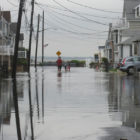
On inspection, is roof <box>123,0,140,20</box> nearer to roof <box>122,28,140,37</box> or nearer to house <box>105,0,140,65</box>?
house <box>105,0,140,65</box>

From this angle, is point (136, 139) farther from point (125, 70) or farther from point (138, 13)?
point (138, 13)

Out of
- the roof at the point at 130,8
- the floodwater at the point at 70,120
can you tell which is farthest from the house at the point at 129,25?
the floodwater at the point at 70,120

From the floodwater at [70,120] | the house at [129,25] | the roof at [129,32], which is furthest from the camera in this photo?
the roof at [129,32]

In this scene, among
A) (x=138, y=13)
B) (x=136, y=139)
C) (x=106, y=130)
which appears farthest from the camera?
(x=138, y=13)

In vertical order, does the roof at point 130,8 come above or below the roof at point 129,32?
above

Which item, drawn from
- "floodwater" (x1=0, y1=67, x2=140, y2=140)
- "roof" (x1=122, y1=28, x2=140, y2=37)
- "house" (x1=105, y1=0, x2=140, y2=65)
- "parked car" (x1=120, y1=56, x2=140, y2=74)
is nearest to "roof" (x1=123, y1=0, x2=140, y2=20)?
"house" (x1=105, y1=0, x2=140, y2=65)

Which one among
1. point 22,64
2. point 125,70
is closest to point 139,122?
point 125,70

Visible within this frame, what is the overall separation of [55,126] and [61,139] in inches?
54.9

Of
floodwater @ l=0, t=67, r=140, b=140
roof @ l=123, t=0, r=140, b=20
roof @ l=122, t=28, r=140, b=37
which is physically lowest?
floodwater @ l=0, t=67, r=140, b=140

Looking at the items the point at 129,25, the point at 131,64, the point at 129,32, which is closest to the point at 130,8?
the point at 129,25

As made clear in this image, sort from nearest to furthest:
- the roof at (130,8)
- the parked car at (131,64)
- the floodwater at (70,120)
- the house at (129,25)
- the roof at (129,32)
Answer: the floodwater at (70,120) < the parked car at (131,64) < the house at (129,25) < the roof at (130,8) < the roof at (129,32)

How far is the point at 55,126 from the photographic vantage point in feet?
26.3

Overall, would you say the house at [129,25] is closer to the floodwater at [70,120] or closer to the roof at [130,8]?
the roof at [130,8]

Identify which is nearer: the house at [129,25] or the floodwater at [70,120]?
the floodwater at [70,120]
